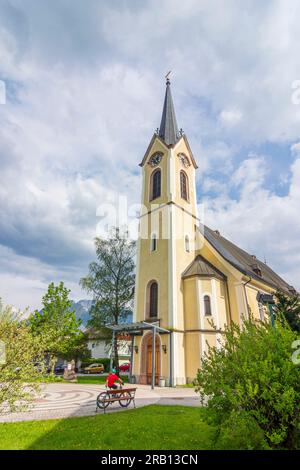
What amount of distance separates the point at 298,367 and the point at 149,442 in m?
3.54

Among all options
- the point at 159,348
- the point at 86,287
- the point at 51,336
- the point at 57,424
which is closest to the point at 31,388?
the point at 51,336

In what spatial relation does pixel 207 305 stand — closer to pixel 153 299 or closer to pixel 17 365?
pixel 153 299

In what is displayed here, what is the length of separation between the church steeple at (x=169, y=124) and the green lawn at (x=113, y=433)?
82.6 feet

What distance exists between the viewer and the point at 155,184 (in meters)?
27.2

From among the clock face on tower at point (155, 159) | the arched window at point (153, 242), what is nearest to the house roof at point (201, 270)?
the arched window at point (153, 242)

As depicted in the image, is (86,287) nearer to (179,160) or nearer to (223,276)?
(223,276)

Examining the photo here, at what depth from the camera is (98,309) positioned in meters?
26.2

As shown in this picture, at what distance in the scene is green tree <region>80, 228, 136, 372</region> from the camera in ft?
86.0

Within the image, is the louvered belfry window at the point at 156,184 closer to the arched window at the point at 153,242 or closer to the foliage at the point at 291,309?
the arched window at the point at 153,242

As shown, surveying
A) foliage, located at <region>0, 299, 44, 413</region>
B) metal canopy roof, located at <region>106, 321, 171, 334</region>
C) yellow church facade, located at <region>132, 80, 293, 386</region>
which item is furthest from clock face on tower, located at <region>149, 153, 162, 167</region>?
foliage, located at <region>0, 299, 44, 413</region>

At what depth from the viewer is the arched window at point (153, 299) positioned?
21.9 m

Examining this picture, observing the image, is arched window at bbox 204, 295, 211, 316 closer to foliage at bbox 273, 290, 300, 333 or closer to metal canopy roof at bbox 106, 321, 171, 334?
metal canopy roof at bbox 106, 321, 171, 334

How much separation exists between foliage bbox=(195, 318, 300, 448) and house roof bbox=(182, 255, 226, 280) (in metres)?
15.8

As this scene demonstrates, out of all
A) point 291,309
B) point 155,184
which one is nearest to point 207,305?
point 291,309
